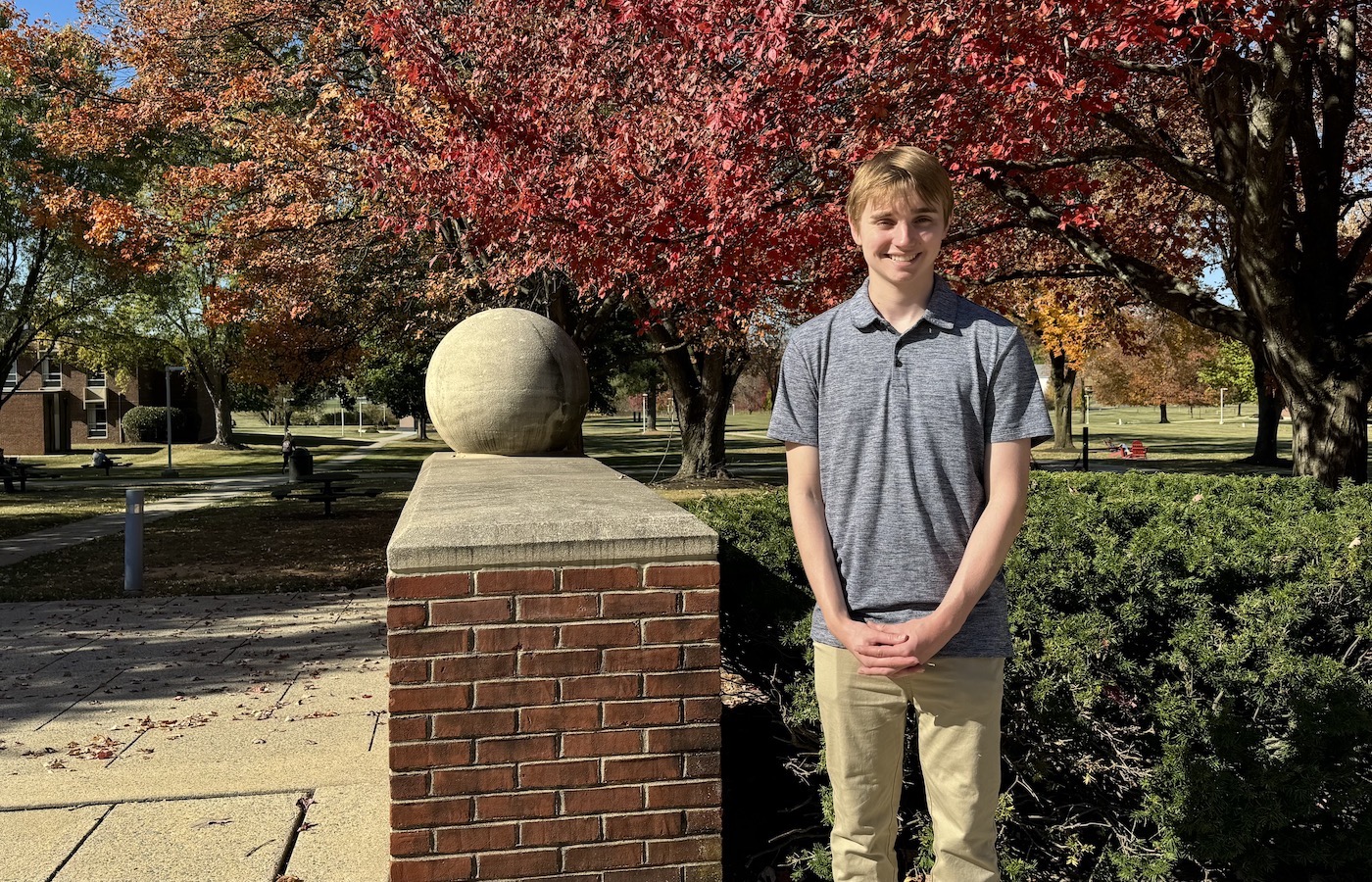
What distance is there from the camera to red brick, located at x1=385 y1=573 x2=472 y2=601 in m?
3.30

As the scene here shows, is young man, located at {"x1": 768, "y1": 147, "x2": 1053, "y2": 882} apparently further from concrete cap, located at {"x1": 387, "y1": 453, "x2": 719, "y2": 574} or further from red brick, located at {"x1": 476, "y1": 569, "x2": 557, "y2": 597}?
red brick, located at {"x1": 476, "y1": 569, "x2": 557, "y2": 597}

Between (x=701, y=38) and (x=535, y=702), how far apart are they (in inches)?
231

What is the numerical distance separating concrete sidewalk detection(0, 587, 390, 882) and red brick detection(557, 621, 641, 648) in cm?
139

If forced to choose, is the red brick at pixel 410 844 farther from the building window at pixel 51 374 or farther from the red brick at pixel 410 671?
the building window at pixel 51 374

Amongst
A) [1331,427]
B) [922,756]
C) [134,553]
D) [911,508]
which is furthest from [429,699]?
[1331,427]

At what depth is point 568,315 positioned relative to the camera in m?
18.5

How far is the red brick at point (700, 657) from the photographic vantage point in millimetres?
3494

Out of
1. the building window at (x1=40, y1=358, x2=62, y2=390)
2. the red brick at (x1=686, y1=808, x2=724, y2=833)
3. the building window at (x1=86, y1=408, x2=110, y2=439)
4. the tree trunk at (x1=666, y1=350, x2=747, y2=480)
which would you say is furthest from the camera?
the building window at (x1=86, y1=408, x2=110, y2=439)

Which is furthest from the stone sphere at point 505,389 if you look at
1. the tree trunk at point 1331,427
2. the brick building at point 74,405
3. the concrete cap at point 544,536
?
the brick building at point 74,405

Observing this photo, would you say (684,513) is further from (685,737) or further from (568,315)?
(568,315)

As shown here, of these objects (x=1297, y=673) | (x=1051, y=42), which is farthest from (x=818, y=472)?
(x=1051, y=42)

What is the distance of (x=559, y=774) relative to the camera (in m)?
3.43

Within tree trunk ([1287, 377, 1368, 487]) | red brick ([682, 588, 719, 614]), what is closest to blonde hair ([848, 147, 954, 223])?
red brick ([682, 588, 719, 614])

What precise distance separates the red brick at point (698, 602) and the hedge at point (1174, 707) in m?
0.73
